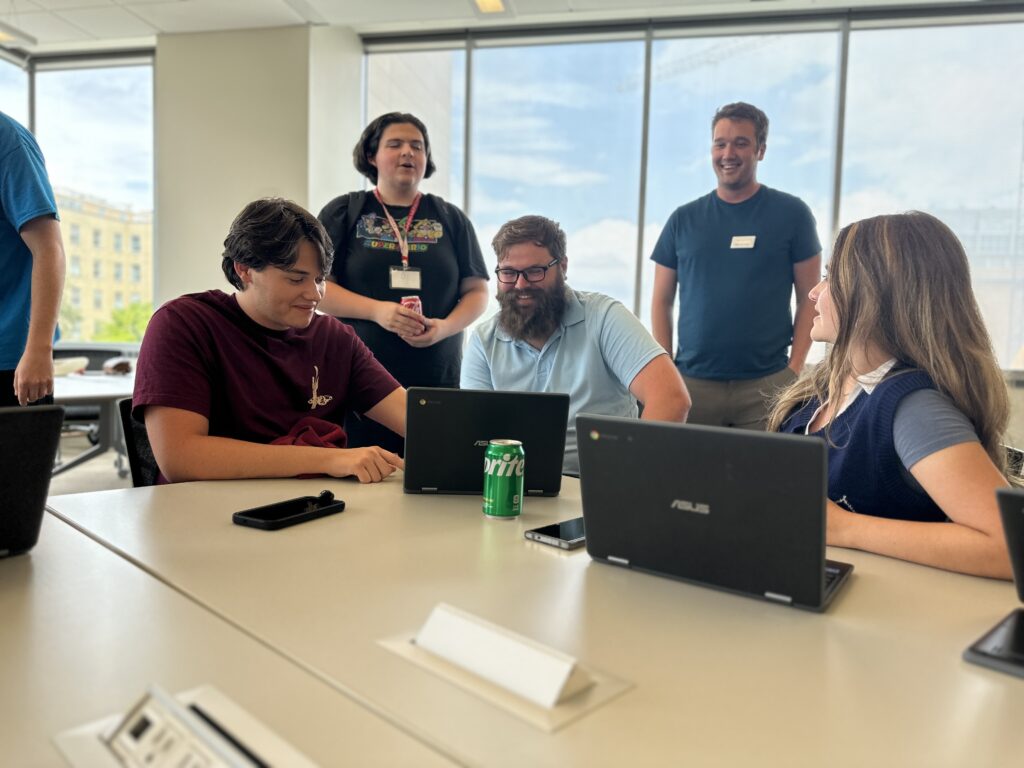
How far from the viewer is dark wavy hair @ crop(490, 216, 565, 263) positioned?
7.55ft

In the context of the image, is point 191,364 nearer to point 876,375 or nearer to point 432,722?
point 432,722

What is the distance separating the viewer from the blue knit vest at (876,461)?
1.42 meters

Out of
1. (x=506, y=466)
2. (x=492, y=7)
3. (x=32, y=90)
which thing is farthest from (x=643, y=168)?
(x=32, y=90)

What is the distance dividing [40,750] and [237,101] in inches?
220

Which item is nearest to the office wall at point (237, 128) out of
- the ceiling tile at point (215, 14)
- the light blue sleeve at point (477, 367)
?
the ceiling tile at point (215, 14)

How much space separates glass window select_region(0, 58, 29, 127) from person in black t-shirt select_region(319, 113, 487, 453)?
5.14m

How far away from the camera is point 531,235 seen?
90.7 inches

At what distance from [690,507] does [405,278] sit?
1946mm

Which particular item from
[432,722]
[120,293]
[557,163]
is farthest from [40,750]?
[120,293]

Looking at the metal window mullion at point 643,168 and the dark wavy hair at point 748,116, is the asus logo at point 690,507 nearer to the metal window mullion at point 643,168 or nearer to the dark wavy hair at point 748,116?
the dark wavy hair at point 748,116

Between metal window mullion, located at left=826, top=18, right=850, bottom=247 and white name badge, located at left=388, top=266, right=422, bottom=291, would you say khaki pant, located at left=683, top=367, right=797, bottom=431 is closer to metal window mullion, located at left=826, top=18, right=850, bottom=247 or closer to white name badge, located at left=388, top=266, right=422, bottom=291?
white name badge, located at left=388, top=266, right=422, bottom=291

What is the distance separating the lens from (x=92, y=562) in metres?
1.19

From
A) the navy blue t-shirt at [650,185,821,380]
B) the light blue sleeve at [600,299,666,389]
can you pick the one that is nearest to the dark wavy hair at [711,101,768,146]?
the navy blue t-shirt at [650,185,821,380]

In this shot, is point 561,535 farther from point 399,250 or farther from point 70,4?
point 70,4
